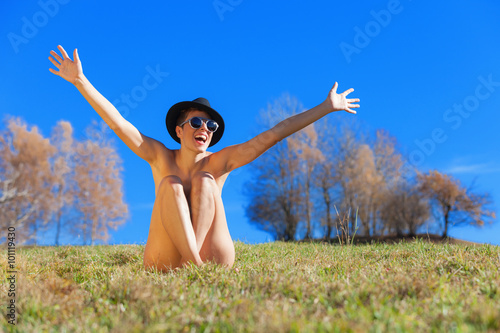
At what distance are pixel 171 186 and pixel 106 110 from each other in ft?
3.79

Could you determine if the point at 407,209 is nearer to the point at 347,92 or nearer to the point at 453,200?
the point at 453,200

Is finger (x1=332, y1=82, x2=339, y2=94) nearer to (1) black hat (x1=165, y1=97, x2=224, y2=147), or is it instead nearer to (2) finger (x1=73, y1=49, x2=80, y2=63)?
(1) black hat (x1=165, y1=97, x2=224, y2=147)

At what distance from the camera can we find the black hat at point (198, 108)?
14.4ft

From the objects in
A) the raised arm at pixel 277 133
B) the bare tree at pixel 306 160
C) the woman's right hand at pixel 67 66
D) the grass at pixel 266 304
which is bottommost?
the grass at pixel 266 304

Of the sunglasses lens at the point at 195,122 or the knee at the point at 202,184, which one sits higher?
the sunglasses lens at the point at 195,122

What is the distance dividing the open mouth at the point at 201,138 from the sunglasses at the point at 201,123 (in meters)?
0.10

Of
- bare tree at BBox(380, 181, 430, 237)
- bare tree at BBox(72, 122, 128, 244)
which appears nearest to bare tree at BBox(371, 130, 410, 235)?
bare tree at BBox(380, 181, 430, 237)

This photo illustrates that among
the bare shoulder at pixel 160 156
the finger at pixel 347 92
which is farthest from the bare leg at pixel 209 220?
the finger at pixel 347 92

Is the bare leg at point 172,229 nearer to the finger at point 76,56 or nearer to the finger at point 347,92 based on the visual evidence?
the finger at point 76,56

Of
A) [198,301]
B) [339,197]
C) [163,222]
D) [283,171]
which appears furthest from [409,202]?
[198,301]

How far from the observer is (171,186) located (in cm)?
380

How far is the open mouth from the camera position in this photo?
4336 mm

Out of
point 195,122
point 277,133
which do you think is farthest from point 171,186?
point 277,133

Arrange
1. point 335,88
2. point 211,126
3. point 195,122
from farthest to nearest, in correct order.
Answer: point 335,88
point 211,126
point 195,122
